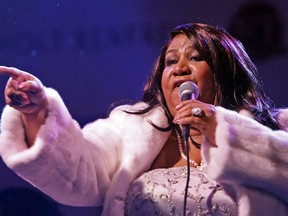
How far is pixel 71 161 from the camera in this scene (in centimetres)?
152

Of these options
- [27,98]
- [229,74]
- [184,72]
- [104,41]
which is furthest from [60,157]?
[104,41]

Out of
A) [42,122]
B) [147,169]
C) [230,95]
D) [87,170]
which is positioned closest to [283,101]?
[230,95]

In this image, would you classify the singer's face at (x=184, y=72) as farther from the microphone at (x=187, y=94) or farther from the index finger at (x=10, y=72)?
the index finger at (x=10, y=72)

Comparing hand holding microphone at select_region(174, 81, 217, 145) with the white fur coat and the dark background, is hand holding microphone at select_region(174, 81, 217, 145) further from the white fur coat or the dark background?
the dark background

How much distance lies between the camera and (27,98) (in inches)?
54.7

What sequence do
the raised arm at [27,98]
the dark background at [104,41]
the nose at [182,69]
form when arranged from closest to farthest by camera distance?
the raised arm at [27,98] < the nose at [182,69] < the dark background at [104,41]

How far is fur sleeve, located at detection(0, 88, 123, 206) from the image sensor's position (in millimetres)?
1443

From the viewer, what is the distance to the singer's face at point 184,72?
173 cm

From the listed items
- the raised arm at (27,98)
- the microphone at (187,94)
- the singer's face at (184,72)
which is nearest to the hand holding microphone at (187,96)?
the microphone at (187,94)

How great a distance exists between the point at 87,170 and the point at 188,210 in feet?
1.06

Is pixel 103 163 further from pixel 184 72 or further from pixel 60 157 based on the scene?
pixel 184 72

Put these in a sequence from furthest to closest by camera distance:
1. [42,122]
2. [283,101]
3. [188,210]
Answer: [283,101] → [188,210] → [42,122]

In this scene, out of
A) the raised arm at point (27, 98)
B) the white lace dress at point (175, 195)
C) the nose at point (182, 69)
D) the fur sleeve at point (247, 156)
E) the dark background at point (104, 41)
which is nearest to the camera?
the raised arm at point (27, 98)

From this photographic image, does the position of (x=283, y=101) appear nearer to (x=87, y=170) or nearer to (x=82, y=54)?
(x=82, y=54)
